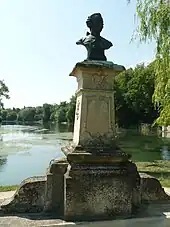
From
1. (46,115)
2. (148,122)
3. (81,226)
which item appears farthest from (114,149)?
(46,115)

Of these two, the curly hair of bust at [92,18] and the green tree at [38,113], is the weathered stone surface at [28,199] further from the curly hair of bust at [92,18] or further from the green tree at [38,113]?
the green tree at [38,113]

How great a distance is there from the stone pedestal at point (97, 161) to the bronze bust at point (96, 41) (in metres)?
0.28

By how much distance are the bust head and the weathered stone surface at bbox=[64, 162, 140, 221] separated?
217 cm

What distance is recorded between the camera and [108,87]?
193 inches

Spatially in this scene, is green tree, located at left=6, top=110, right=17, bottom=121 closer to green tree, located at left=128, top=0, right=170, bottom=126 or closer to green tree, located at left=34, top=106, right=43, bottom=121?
green tree, located at left=34, top=106, right=43, bottom=121

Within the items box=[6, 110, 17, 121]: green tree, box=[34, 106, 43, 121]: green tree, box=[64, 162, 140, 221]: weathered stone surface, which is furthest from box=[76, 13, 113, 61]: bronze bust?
box=[6, 110, 17, 121]: green tree

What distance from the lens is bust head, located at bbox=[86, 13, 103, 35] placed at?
508 cm

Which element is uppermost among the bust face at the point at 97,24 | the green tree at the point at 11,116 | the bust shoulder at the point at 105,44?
the green tree at the point at 11,116

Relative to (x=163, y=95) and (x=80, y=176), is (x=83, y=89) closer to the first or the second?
(x=80, y=176)

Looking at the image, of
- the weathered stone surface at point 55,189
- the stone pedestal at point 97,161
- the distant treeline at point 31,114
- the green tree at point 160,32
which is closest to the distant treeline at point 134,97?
the green tree at point 160,32

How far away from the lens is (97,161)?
180 inches

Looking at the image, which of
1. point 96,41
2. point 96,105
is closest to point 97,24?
point 96,41

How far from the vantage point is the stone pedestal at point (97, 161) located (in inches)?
174

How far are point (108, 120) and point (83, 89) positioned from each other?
61cm
